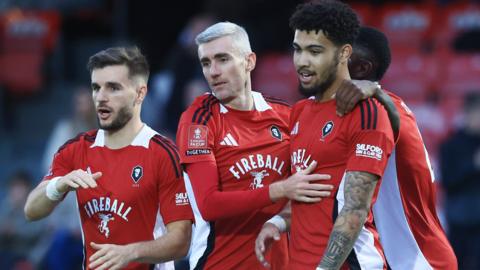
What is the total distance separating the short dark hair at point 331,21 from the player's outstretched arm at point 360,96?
0.25 meters

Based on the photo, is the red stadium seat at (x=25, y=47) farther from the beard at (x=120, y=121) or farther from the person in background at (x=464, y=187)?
the beard at (x=120, y=121)

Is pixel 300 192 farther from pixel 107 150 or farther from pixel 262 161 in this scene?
pixel 107 150

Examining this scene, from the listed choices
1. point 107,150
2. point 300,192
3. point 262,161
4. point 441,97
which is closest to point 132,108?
point 107,150

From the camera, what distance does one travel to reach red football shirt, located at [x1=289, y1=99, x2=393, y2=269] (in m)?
5.58

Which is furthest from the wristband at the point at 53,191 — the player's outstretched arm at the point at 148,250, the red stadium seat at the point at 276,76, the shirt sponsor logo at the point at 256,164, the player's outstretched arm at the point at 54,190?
the red stadium seat at the point at 276,76

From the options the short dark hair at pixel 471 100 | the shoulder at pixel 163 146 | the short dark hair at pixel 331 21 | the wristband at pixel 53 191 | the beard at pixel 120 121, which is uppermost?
the short dark hair at pixel 331 21

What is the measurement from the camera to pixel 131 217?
20.9 ft

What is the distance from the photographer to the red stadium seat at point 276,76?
1250cm

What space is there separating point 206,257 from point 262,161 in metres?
0.63

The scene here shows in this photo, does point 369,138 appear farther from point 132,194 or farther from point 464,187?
point 464,187

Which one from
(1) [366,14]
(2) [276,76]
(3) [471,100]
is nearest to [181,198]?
(3) [471,100]

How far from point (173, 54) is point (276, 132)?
288 inches

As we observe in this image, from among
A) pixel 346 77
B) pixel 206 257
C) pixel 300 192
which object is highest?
pixel 346 77

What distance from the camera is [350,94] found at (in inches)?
224
